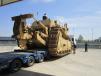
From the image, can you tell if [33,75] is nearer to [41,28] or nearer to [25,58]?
[25,58]

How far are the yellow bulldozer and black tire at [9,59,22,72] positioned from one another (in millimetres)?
3270

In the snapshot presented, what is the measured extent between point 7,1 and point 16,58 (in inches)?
143

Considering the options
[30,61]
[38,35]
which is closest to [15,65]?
[30,61]

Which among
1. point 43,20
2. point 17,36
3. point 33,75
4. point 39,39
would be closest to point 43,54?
point 39,39

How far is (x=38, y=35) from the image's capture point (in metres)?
18.8

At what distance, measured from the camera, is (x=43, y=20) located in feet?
72.3

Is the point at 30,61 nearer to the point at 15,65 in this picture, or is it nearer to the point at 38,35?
the point at 15,65

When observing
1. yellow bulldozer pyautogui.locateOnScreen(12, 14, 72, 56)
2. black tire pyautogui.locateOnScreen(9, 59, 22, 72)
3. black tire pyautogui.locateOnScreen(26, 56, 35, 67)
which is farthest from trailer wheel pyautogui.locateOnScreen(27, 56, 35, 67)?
yellow bulldozer pyautogui.locateOnScreen(12, 14, 72, 56)

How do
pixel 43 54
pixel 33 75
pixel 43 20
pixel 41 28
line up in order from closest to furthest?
pixel 33 75 → pixel 43 54 → pixel 41 28 → pixel 43 20

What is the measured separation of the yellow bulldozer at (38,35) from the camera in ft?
56.5

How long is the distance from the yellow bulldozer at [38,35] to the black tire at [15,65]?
3270 millimetres

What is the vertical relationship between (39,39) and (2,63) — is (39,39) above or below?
above

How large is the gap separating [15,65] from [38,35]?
18.0 ft

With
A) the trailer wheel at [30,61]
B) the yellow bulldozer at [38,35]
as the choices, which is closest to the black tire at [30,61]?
the trailer wheel at [30,61]
